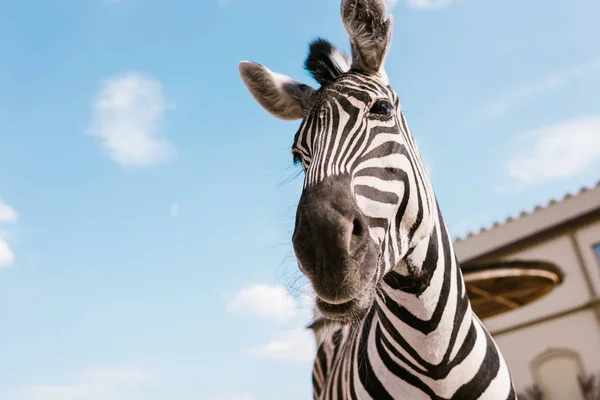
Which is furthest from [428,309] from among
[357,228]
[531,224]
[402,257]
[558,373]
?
[531,224]

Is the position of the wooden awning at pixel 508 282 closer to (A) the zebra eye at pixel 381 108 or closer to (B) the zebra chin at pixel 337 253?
(A) the zebra eye at pixel 381 108

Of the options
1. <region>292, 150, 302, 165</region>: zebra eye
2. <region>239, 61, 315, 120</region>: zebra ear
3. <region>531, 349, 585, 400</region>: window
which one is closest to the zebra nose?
<region>292, 150, 302, 165</region>: zebra eye

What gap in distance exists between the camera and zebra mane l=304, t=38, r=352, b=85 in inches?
117

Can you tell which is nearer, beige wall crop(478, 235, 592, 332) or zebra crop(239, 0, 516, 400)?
zebra crop(239, 0, 516, 400)

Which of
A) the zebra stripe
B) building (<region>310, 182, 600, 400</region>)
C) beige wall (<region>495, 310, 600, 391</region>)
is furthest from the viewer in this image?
building (<region>310, 182, 600, 400</region>)

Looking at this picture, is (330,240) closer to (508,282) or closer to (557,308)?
(508,282)

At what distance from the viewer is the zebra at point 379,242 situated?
189 cm

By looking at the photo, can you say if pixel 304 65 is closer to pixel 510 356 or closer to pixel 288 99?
pixel 288 99

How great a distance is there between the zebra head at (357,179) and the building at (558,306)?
13970 millimetres

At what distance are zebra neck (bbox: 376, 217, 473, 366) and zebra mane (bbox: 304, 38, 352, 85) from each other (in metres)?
1.12

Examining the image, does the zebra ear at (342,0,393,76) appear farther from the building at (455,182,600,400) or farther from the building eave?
the building eave

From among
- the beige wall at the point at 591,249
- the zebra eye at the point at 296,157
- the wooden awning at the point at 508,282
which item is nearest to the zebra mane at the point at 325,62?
the zebra eye at the point at 296,157

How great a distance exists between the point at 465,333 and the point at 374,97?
128 centimetres

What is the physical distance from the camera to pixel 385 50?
2.76 m
